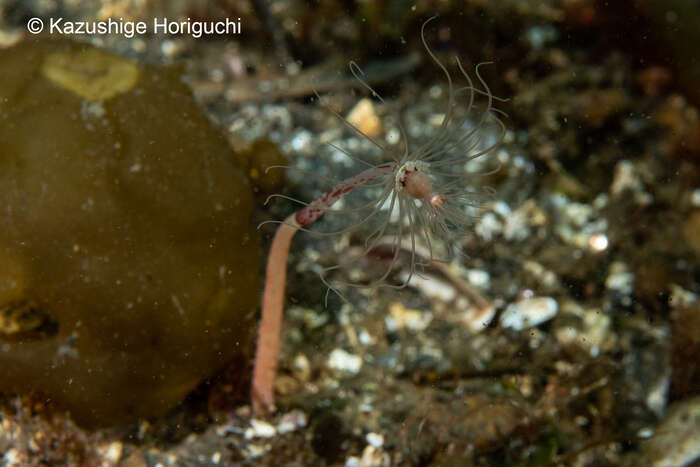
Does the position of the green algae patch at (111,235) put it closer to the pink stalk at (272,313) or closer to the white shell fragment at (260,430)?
the pink stalk at (272,313)

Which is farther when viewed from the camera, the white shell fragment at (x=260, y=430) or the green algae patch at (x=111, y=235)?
the white shell fragment at (x=260, y=430)

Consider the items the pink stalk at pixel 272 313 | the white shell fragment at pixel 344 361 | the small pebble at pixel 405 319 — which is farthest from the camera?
the small pebble at pixel 405 319

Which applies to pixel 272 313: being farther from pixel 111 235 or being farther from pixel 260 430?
pixel 111 235

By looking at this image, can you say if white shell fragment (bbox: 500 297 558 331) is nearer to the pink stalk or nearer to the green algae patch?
the pink stalk

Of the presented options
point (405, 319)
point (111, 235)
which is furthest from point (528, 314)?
point (111, 235)

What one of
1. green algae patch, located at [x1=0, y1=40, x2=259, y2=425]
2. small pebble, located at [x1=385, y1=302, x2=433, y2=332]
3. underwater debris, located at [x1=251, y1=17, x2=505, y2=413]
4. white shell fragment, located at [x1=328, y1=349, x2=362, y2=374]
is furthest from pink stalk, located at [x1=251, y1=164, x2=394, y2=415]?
small pebble, located at [x1=385, y1=302, x2=433, y2=332]

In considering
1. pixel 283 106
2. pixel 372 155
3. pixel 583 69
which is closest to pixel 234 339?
pixel 372 155

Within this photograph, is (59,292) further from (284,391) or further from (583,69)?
(583,69)

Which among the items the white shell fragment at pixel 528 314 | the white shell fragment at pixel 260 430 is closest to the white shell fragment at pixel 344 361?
the white shell fragment at pixel 260 430
